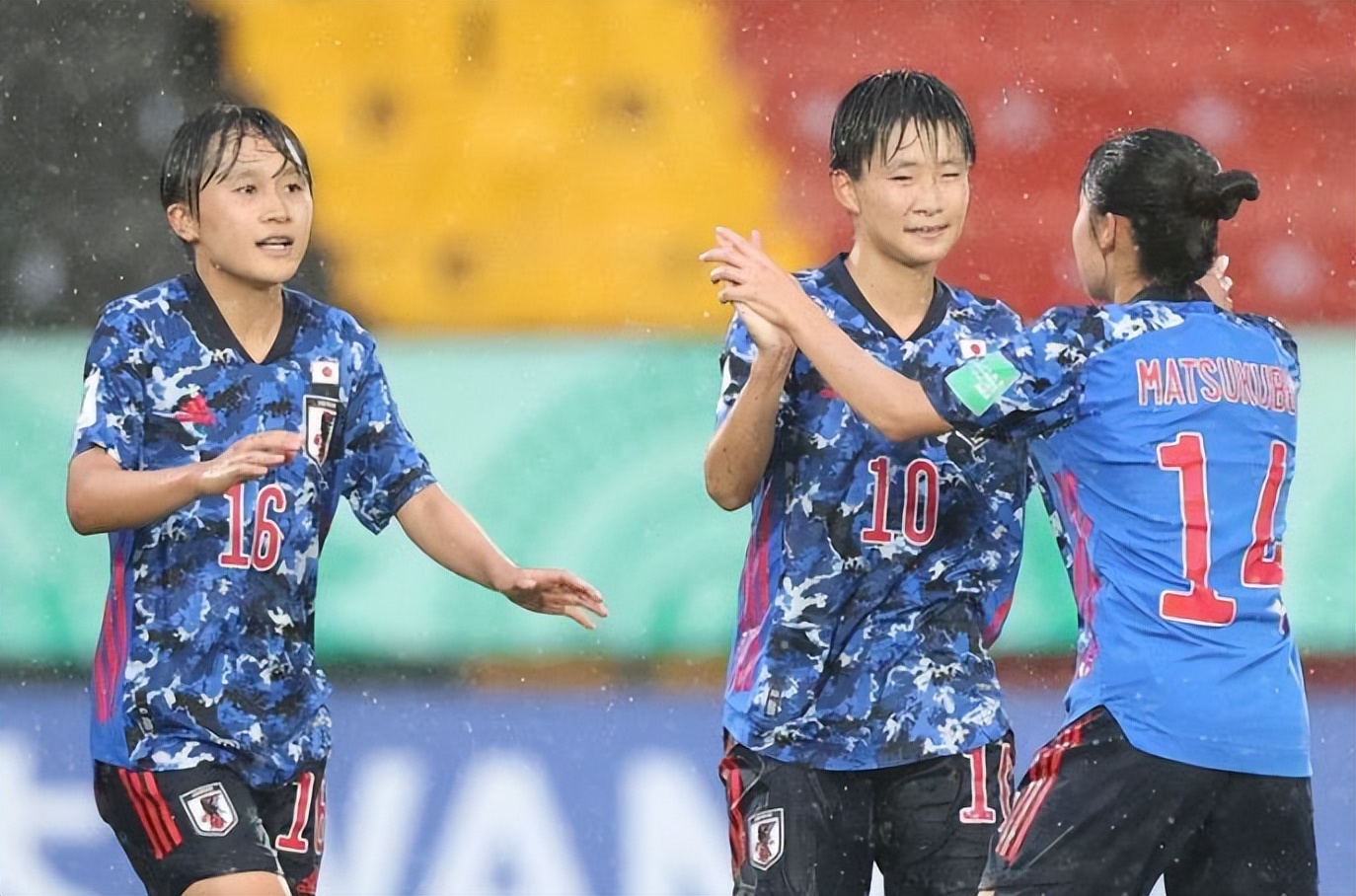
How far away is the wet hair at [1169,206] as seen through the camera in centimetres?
368

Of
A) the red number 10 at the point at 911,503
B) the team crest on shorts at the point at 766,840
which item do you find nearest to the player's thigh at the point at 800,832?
the team crest on shorts at the point at 766,840

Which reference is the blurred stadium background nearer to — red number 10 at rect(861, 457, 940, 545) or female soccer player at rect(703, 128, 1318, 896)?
red number 10 at rect(861, 457, 940, 545)

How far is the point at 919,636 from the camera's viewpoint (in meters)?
3.99

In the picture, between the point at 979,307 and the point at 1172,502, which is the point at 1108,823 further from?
the point at 979,307

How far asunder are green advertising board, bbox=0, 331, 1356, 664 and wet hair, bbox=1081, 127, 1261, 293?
226 cm

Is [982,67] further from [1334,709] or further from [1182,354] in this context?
[1182,354]

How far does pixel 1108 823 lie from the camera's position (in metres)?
3.45

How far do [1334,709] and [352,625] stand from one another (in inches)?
98.3

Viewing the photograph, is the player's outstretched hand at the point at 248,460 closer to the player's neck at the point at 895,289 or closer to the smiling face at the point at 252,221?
the smiling face at the point at 252,221

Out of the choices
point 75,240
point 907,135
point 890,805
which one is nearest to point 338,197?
point 75,240

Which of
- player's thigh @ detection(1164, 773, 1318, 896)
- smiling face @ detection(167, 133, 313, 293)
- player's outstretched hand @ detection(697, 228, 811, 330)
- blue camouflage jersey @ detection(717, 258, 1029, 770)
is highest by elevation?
smiling face @ detection(167, 133, 313, 293)

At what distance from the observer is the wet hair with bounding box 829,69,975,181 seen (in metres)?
4.08

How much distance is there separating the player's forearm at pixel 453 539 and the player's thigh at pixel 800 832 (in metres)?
0.58

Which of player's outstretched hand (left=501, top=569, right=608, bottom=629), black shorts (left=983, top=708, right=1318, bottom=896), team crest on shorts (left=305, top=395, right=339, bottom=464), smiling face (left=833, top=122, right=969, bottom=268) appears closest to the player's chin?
smiling face (left=833, top=122, right=969, bottom=268)
